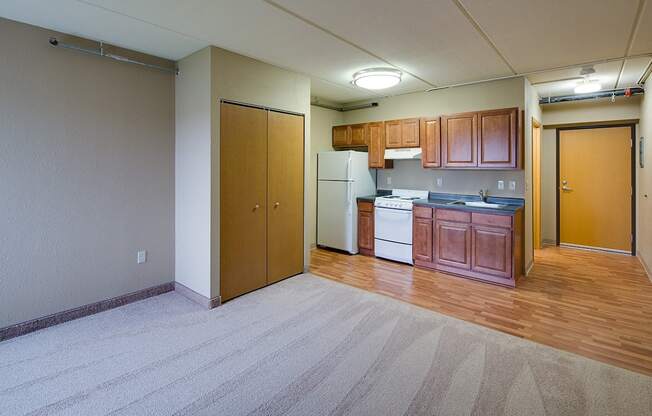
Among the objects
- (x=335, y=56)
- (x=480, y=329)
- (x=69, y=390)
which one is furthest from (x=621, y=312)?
(x=69, y=390)

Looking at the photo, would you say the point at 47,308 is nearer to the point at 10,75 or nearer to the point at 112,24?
the point at 10,75

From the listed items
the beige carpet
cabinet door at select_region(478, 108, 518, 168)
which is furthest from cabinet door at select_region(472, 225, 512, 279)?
the beige carpet

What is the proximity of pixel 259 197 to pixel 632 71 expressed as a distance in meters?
4.50

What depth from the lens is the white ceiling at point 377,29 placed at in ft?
7.79

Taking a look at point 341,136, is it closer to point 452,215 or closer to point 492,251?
point 452,215

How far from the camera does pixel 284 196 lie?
4.03m

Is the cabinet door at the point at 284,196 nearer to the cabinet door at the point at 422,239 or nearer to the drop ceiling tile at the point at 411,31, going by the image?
the drop ceiling tile at the point at 411,31

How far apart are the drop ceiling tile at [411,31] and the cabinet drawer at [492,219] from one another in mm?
1663

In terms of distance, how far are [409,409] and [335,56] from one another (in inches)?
122

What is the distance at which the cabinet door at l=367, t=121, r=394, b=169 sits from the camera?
5281mm

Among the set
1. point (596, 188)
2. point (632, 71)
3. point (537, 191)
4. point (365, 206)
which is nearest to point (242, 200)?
point (365, 206)

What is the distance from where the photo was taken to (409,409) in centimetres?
190

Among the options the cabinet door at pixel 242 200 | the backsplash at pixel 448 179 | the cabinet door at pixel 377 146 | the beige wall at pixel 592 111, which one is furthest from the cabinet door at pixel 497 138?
the cabinet door at pixel 242 200

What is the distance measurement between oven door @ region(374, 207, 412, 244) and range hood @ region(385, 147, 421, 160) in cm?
81
